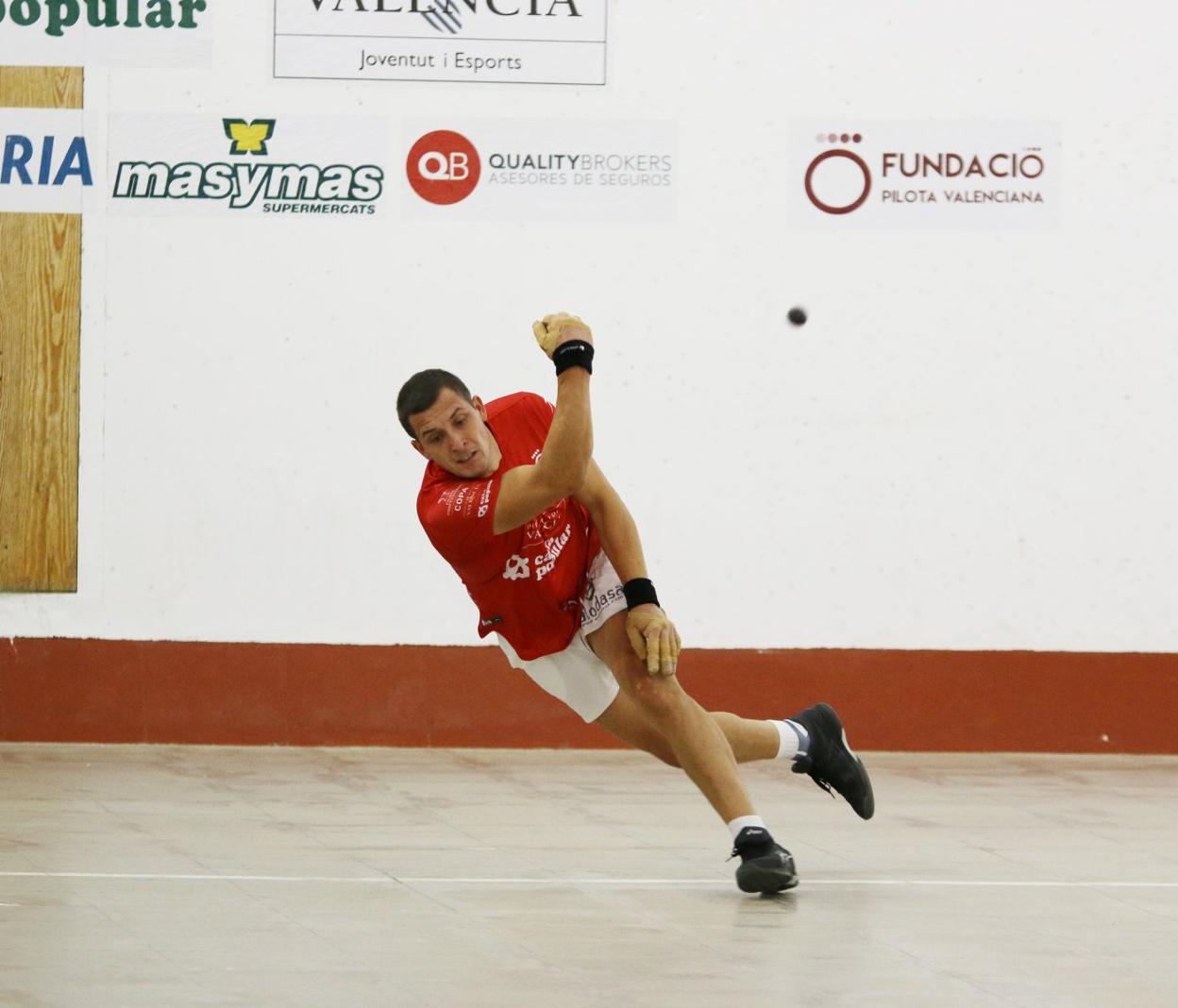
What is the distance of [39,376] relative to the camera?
22.9 ft

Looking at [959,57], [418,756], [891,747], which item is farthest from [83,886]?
[959,57]

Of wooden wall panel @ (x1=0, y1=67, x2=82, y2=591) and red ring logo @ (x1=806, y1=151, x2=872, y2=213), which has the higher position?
red ring logo @ (x1=806, y1=151, x2=872, y2=213)

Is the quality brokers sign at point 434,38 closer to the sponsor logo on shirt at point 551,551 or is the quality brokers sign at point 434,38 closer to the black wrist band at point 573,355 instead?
the sponsor logo on shirt at point 551,551

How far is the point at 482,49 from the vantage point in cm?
700

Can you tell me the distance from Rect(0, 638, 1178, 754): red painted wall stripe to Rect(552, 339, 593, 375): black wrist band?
310 cm

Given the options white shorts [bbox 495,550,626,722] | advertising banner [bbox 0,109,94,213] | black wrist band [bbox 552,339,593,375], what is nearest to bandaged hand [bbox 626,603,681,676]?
white shorts [bbox 495,550,626,722]

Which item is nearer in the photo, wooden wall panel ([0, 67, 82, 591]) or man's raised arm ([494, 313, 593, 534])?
man's raised arm ([494, 313, 593, 534])

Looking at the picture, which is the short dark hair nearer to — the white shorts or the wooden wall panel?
the white shorts

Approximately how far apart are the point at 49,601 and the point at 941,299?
3.65 m

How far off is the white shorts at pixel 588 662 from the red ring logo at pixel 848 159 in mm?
2952

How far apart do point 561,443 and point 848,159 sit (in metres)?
3.40

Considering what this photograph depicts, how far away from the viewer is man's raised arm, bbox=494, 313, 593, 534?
405 cm

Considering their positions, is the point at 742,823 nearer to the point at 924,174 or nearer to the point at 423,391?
the point at 423,391

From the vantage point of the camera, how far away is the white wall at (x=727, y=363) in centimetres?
702
